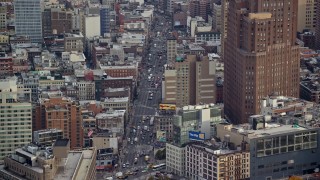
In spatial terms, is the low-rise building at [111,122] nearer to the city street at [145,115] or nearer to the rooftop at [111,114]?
the rooftop at [111,114]

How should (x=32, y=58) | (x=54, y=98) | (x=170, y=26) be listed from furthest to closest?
(x=170, y=26)
(x=32, y=58)
(x=54, y=98)

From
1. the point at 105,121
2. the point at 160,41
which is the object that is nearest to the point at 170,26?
the point at 160,41

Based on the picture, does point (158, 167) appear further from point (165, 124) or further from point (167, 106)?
point (167, 106)

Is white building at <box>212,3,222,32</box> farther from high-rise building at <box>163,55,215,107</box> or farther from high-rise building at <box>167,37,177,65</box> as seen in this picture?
high-rise building at <box>163,55,215,107</box>

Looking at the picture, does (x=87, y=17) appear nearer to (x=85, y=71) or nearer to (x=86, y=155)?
(x=85, y=71)

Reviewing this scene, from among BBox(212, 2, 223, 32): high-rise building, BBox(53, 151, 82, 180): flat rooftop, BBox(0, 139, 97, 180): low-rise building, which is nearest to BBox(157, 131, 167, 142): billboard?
BBox(53, 151, 82, 180): flat rooftop

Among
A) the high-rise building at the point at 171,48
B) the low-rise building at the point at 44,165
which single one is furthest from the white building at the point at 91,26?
the low-rise building at the point at 44,165

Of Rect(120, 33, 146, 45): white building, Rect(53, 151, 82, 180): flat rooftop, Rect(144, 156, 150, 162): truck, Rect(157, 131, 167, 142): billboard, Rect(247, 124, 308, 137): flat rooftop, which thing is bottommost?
Rect(144, 156, 150, 162): truck
